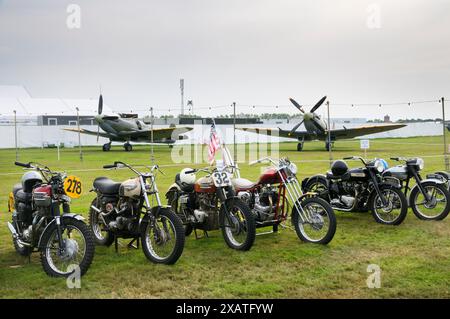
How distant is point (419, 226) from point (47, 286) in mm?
4730

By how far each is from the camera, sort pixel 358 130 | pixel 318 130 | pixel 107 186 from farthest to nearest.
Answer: pixel 358 130 → pixel 318 130 → pixel 107 186

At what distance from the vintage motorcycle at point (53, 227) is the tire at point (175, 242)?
0.67 meters

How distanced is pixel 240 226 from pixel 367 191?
2.43 m

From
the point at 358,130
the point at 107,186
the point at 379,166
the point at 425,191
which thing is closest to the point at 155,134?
the point at 358,130

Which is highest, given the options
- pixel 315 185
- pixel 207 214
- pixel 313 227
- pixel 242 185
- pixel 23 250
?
pixel 242 185

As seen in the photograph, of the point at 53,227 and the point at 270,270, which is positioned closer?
the point at 53,227

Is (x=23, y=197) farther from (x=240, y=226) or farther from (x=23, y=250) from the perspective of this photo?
(x=240, y=226)

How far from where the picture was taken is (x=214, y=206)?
18.5 feet

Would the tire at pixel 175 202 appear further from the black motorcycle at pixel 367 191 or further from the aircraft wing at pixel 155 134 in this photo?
the aircraft wing at pixel 155 134

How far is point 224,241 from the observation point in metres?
5.77

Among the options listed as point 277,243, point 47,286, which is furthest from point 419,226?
point 47,286

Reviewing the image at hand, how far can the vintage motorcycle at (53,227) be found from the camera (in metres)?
4.26

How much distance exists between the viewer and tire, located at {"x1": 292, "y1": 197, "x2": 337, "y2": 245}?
5285 mm

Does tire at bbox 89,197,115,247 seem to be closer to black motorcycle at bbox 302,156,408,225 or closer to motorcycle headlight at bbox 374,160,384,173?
black motorcycle at bbox 302,156,408,225
